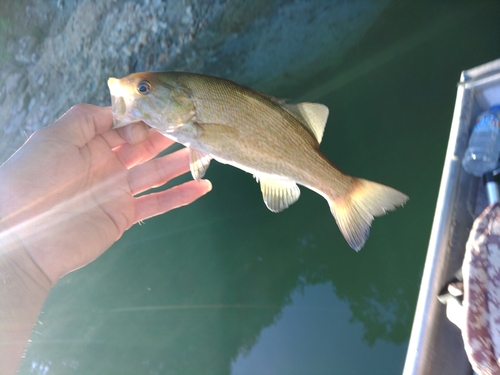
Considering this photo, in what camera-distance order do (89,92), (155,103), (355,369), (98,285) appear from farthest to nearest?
(89,92), (98,285), (355,369), (155,103)

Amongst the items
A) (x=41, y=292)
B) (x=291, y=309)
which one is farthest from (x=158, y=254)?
(x=41, y=292)

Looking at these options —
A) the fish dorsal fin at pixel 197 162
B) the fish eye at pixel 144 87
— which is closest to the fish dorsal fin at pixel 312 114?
the fish dorsal fin at pixel 197 162

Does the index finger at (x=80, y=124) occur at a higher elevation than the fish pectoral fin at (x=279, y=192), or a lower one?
higher

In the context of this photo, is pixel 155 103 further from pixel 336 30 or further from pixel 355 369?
pixel 336 30

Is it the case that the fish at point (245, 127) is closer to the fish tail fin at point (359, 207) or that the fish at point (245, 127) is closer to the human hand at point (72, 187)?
the fish tail fin at point (359, 207)

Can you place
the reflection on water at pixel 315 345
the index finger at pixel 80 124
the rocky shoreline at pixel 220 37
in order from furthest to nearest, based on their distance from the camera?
1. the rocky shoreline at pixel 220 37
2. the reflection on water at pixel 315 345
3. the index finger at pixel 80 124

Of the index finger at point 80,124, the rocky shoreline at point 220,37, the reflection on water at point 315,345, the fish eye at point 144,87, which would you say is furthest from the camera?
the rocky shoreline at point 220,37

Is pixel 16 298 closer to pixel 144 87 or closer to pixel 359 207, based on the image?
pixel 144 87
